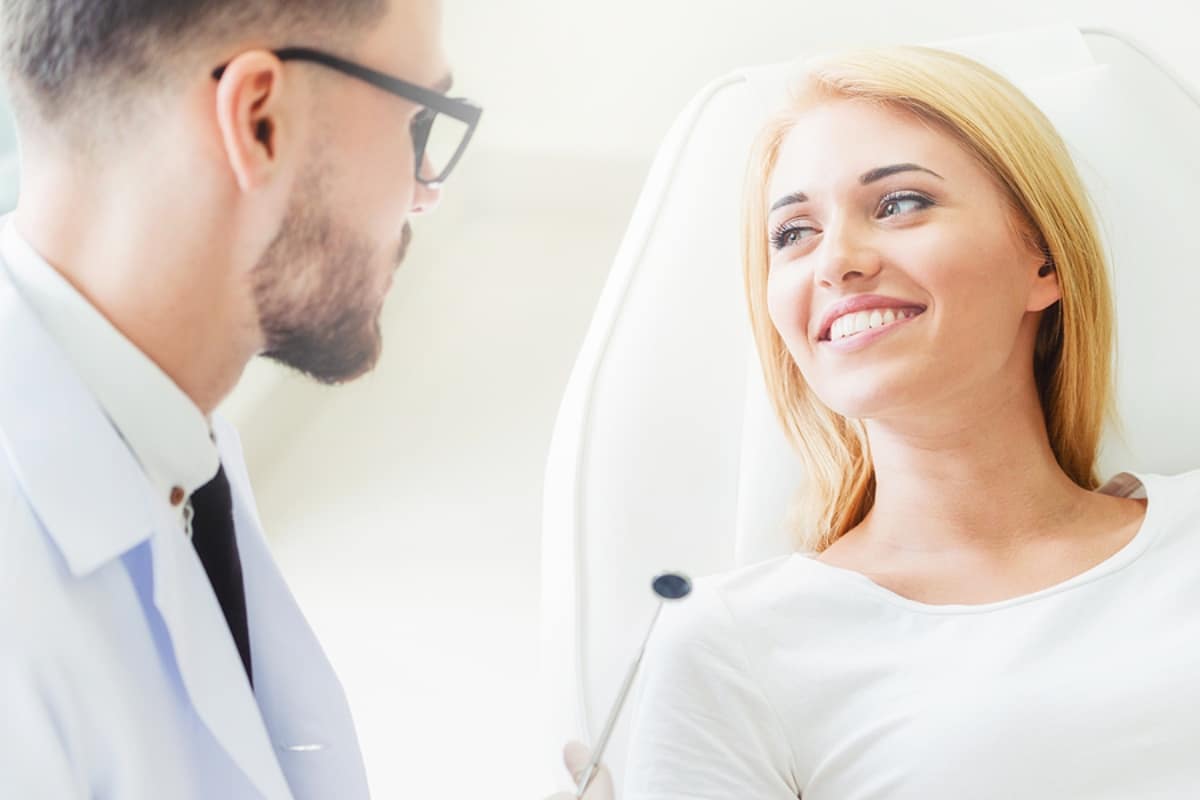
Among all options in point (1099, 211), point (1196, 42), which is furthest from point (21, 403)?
point (1196, 42)

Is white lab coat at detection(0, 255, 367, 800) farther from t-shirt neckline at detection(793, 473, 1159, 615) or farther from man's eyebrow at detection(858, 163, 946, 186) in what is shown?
man's eyebrow at detection(858, 163, 946, 186)

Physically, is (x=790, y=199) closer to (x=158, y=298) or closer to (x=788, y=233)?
(x=788, y=233)

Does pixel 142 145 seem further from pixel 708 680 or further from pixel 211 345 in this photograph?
pixel 708 680

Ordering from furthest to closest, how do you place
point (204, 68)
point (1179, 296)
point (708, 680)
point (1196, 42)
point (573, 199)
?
point (573, 199) < point (1196, 42) < point (1179, 296) < point (708, 680) < point (204, 68)

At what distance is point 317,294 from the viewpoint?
75cm

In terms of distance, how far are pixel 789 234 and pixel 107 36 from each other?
63 cm

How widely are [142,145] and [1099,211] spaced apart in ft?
3.07

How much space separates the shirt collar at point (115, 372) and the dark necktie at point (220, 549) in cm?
10

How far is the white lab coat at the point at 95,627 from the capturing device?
2.07 ft

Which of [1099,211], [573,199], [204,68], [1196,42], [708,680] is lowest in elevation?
[708,680]

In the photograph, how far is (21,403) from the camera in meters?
0.69

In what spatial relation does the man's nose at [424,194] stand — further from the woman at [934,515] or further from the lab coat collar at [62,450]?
the woman at [934,515]

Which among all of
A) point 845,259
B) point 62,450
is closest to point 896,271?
point 845,259

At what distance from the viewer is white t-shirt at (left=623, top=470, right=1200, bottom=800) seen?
91cm
